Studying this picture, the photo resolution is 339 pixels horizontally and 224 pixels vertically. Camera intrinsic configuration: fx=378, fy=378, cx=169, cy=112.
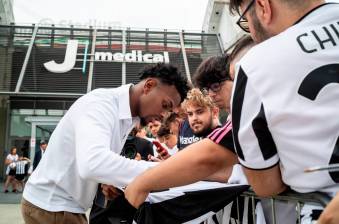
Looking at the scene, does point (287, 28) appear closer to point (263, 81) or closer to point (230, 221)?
point (263, 81)

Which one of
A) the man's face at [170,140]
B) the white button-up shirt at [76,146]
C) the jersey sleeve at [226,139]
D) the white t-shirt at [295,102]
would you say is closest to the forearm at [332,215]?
the white t-shirt at [295,102]

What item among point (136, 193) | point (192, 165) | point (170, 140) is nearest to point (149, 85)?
point (136, 193)

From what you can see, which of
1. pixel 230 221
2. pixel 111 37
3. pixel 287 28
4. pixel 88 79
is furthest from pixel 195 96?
pixel 111 37

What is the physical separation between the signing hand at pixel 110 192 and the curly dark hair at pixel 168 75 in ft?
2.55

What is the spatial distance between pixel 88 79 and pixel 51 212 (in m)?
14.9

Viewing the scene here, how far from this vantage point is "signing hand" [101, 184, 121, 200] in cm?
181

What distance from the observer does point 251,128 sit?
1.00 meters

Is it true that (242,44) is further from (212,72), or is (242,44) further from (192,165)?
(192,165)

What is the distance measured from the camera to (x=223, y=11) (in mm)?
22766

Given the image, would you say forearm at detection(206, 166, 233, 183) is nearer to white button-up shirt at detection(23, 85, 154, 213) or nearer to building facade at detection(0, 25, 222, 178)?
white button-up shirt at detection(23, 85, 154, 213)

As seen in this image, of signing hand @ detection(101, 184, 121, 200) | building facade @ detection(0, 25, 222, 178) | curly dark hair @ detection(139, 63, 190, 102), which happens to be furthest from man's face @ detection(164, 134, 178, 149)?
building facade @ detection(0, 25, 222, 178)

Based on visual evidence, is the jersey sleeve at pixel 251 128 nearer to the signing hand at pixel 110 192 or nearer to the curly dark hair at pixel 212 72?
the signing hand at pixel 110 192

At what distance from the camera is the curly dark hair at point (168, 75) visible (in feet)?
7.65

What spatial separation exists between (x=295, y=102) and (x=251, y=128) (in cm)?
13
